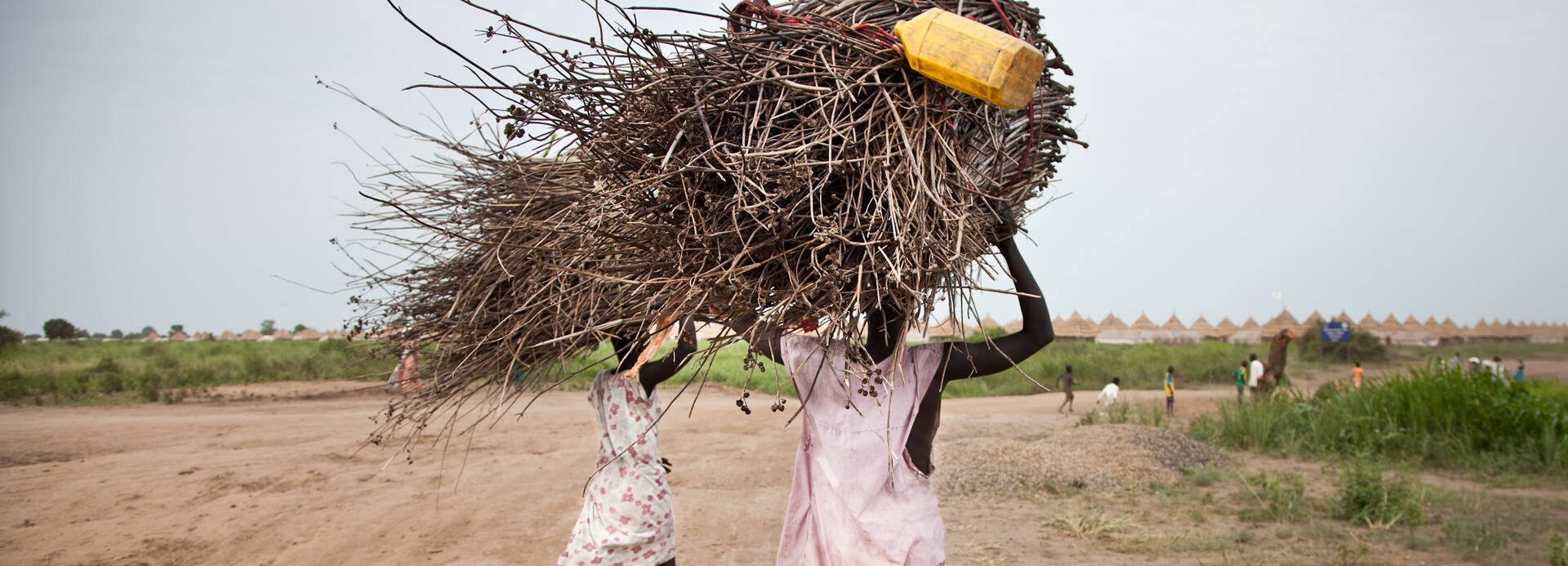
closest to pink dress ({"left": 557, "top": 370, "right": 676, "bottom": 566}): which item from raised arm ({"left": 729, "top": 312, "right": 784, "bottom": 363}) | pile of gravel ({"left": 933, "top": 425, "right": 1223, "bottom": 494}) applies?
raised arm ({"left": 729, "top": 312, "right": 784, "bottom": 363})

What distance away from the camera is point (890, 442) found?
237cm

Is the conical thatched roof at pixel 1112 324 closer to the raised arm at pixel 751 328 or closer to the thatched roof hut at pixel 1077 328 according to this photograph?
the thatched roof hut at pixel 1077 328

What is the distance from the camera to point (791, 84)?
184cm

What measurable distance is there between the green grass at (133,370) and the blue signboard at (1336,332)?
31560 mm

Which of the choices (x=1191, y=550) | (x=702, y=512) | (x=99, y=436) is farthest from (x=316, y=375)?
(x=1191, y=550)

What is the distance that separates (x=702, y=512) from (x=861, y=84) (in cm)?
476

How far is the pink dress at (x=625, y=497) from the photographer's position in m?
3.24

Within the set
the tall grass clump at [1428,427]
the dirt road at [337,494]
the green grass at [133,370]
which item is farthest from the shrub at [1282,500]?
the green grass at [133,370]

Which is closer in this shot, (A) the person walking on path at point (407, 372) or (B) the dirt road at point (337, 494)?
(A) the person walking on path at point (407, 372)

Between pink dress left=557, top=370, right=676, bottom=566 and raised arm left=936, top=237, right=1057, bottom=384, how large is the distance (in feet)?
4.49

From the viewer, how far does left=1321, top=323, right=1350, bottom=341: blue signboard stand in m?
30.3

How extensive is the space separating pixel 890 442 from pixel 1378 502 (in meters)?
4.95

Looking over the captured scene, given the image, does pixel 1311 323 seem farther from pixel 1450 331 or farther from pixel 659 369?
pixel 659 369

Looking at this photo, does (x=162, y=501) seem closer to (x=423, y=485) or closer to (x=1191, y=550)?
(x=423, y=485)
